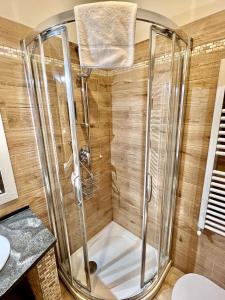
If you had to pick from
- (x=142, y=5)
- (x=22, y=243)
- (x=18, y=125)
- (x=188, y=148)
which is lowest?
(x=22, y=243)

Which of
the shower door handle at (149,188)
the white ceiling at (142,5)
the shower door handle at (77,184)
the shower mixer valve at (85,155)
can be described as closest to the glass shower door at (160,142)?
the shower door handle at (149,188)

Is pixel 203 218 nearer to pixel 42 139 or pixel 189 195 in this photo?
pixel 189 195

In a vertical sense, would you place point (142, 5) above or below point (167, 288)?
above

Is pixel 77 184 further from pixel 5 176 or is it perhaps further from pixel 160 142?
pixel 160 142

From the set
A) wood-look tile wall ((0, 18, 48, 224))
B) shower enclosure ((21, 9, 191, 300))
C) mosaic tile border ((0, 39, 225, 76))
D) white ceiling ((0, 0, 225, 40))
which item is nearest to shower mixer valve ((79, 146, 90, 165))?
shower enclosure ((21, 9, 191, 300))

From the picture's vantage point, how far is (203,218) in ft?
4.21

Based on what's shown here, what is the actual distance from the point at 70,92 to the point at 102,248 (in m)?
1.69

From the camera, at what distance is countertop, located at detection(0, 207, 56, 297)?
Answer: 0.80 meters

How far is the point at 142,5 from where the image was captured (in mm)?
1297

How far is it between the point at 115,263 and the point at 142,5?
7.63 feet

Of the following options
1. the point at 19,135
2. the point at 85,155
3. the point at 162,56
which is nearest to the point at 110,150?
the point at 85,155

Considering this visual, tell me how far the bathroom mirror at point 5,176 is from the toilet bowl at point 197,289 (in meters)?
1.45

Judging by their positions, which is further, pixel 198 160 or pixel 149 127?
pixel 198 160

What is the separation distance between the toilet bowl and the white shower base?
0.23m
